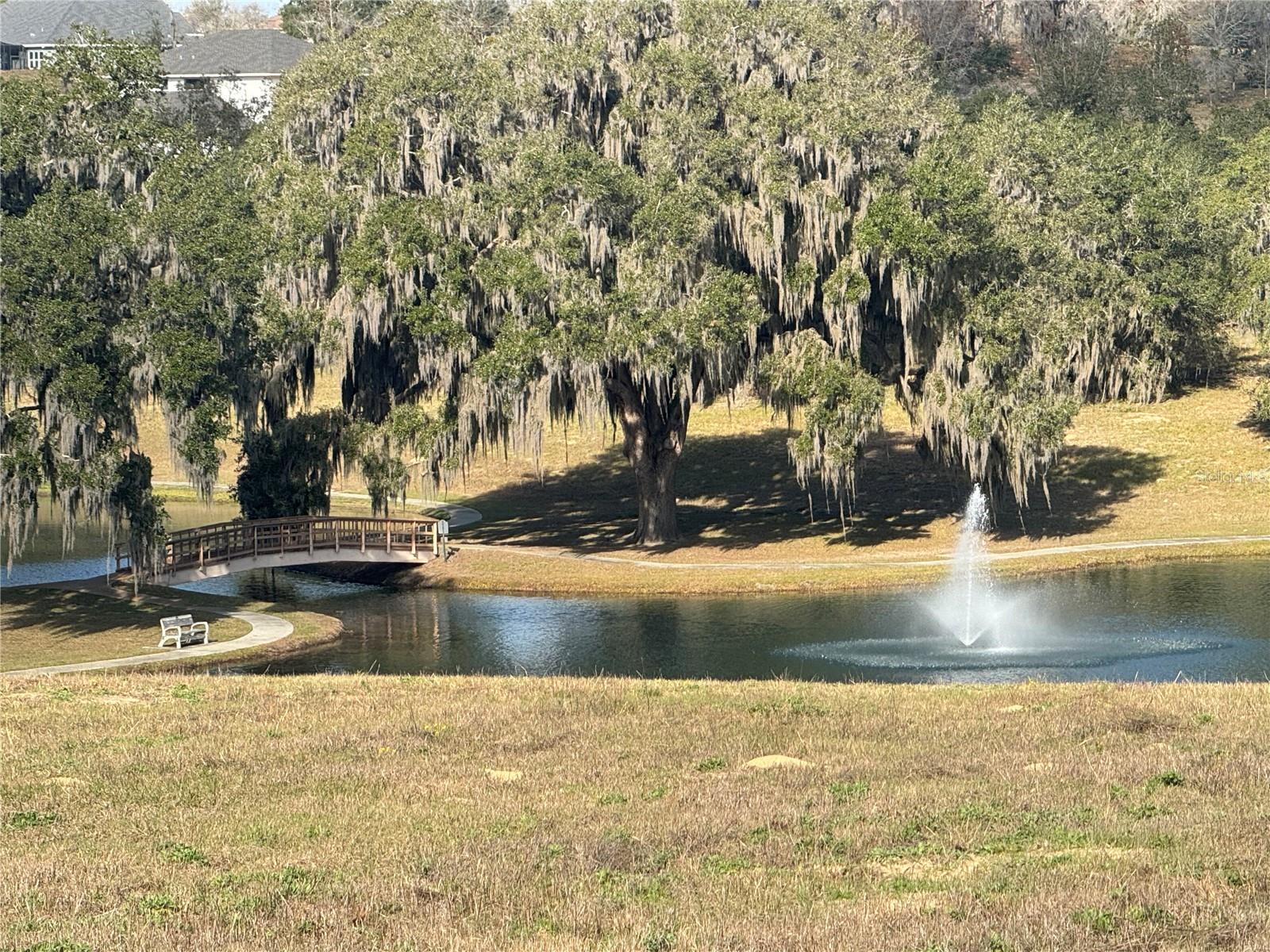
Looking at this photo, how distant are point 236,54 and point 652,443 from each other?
113981 millimetres

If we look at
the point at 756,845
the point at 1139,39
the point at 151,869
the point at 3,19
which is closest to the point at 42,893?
the point at 151,869

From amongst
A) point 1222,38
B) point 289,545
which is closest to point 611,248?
point 289,545

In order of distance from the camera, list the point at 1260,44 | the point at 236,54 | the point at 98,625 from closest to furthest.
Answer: the point at 98,625 < the point at 236,54 < the point at 1260,44

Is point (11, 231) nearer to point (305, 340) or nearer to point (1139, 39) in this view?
point (305, 340)

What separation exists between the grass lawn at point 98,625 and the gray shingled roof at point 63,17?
14268 cm

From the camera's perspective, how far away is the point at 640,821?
18.0 metres

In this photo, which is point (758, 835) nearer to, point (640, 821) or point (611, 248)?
point (640, 821)

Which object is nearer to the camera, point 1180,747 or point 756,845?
point 756,845

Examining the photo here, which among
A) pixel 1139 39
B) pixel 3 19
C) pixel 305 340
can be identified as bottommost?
pixel 305 340

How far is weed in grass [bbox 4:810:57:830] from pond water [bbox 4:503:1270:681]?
62.5ft

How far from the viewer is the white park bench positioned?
39.9 meters

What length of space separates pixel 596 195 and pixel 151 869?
118ft

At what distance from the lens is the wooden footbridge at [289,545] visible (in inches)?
1927

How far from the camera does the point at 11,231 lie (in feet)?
129
